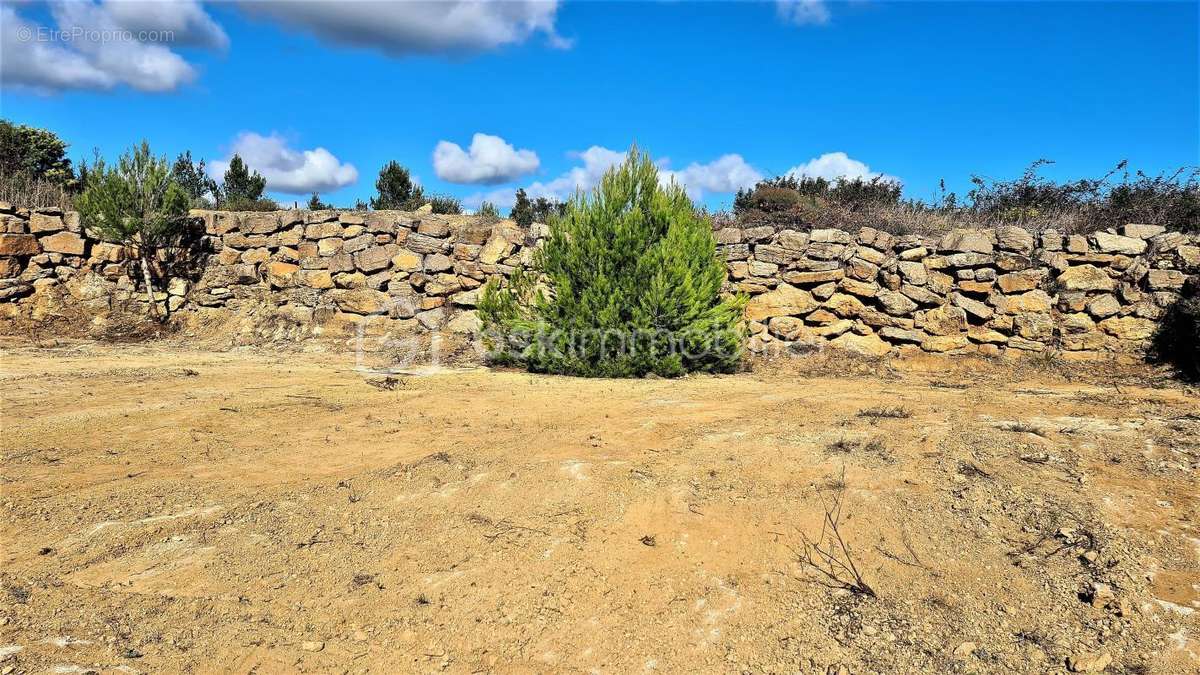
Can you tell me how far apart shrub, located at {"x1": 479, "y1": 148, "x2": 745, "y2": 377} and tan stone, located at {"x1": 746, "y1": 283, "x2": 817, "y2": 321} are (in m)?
1.56

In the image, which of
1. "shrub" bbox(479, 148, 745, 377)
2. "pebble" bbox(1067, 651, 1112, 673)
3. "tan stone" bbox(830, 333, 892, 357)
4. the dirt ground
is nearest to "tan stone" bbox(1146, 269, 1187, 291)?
"tan stone" bbox(830, 333, 892, 357)

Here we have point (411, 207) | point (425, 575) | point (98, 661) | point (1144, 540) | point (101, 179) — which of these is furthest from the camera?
point (411, 207)

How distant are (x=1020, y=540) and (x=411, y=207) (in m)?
13.2

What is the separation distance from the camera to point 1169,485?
12.6ft

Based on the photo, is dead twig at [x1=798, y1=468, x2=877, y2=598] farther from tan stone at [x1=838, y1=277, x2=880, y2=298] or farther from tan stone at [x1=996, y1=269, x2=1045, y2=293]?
tan stone at [x1=996, y1=269, x2=1045, y2=293]

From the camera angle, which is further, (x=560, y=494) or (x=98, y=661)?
(x=560, y=494)

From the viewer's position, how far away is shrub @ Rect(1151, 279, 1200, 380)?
8.38 metres

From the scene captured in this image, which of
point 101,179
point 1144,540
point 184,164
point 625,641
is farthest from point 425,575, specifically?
point 184,164

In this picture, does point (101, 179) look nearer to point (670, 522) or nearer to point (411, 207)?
point (411, 207)

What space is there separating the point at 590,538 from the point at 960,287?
27.2 ft

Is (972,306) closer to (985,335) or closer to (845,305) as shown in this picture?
(985,335)

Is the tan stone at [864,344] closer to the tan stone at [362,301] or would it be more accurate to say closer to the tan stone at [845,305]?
the tan stone at [845,305]

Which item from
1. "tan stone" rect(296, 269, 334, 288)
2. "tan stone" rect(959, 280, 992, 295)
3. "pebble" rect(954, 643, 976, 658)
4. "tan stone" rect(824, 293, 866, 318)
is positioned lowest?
"pebble" rect(954, 643, 976, 658)

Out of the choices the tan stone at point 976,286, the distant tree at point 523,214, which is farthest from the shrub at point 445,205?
the tan stone at point 976,286
